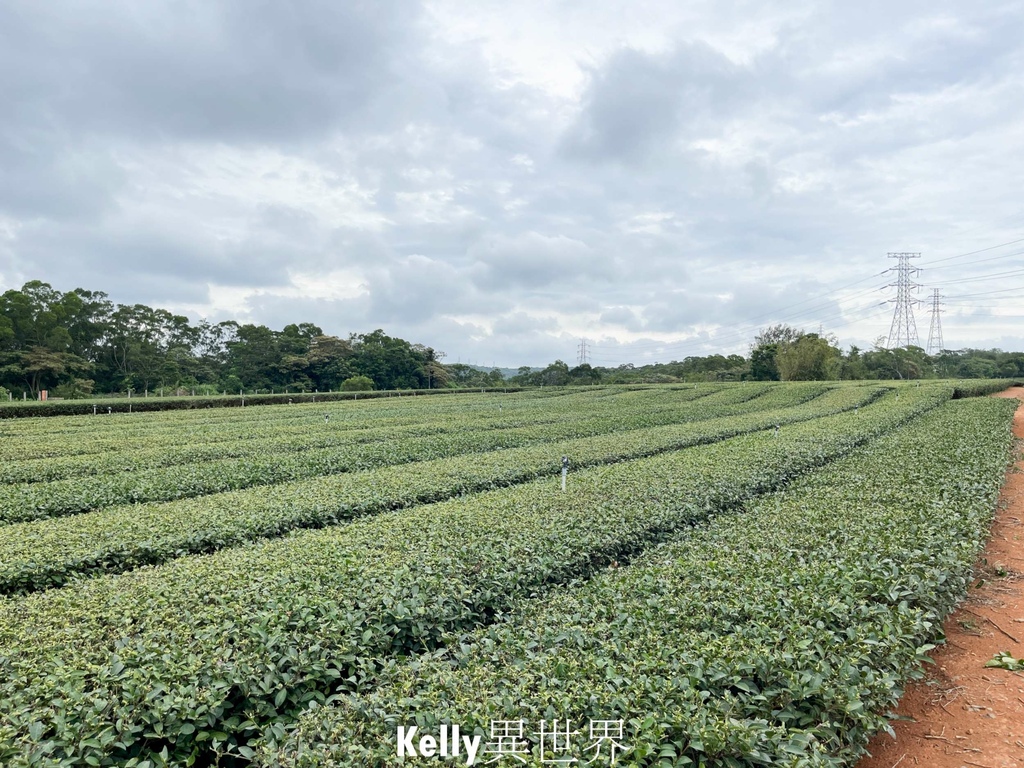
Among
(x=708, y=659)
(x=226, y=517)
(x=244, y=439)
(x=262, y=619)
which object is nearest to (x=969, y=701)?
(x=708, y=659)

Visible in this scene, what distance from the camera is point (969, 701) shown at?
3.86m

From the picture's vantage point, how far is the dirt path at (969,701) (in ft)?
10.8

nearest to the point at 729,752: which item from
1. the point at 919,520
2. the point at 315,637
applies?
the point at 315,637

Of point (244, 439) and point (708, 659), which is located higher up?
point (244, 439)

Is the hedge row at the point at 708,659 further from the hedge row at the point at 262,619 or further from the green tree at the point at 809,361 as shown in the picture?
the green tree at the point at 809,361

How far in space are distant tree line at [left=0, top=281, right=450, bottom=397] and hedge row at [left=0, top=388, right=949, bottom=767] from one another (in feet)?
142

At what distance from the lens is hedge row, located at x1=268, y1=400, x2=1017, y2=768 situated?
2.49 m

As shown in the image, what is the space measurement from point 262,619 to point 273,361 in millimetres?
61976

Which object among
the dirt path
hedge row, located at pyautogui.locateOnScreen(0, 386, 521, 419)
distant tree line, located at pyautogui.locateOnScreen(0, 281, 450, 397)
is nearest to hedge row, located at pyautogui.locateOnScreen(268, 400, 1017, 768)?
the dirt path

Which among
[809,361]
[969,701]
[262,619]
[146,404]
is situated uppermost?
[809,361]

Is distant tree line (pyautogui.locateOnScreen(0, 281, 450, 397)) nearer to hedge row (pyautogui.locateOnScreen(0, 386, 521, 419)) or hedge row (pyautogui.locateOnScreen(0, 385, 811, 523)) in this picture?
hedge row (pyautogui.locateOnScreen(0, 386, 521, 419))

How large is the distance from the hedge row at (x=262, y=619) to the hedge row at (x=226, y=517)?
3.17ft

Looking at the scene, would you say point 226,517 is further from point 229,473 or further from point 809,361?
point 809,361

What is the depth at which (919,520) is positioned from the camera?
584 centimetres
